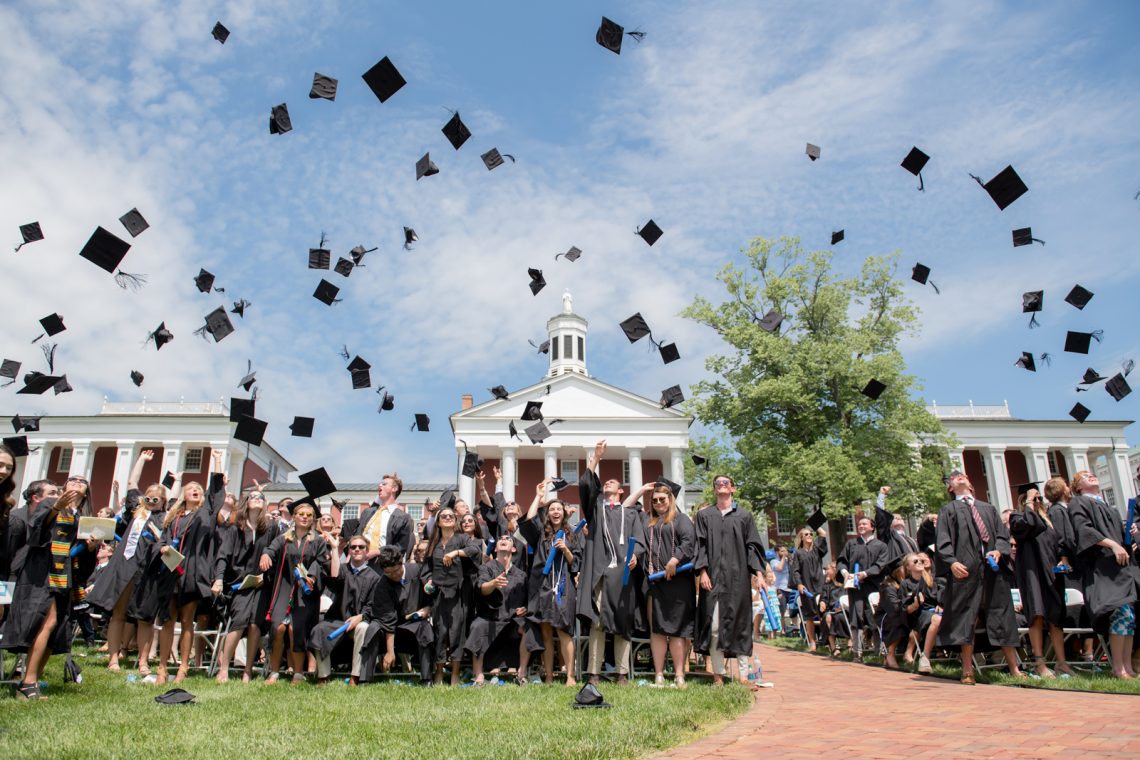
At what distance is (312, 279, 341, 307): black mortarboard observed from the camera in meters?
11.5

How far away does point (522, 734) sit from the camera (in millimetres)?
4797

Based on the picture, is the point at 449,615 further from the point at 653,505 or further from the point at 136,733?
the point at 136,733

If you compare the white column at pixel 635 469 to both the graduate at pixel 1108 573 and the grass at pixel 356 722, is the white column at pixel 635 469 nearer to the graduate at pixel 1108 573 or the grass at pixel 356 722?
the graduate at pixel 1108 573

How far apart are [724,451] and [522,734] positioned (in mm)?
25862

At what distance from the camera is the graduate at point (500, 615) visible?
816cm

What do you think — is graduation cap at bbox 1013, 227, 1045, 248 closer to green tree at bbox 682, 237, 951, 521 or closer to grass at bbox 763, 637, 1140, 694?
grass at bbox 763, 637, 1140, 694

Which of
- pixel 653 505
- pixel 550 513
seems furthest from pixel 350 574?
pixel 653 505

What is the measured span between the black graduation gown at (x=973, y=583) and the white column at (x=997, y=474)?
43.1 meters

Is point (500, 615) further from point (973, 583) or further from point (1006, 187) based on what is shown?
point (1006, 187)

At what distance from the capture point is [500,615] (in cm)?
838

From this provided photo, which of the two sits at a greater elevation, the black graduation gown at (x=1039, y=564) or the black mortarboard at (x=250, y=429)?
the black mortarboard at (x=250, y=429)

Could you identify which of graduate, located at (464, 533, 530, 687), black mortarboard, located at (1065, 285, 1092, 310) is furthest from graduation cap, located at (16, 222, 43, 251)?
black mortarboard, located at (1065, 285, 1092, 310)

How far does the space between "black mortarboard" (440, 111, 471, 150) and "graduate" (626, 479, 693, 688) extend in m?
5.52

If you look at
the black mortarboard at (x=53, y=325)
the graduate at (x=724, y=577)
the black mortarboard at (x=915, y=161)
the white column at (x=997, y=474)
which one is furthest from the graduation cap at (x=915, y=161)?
the white column at (x=997, y=474)
